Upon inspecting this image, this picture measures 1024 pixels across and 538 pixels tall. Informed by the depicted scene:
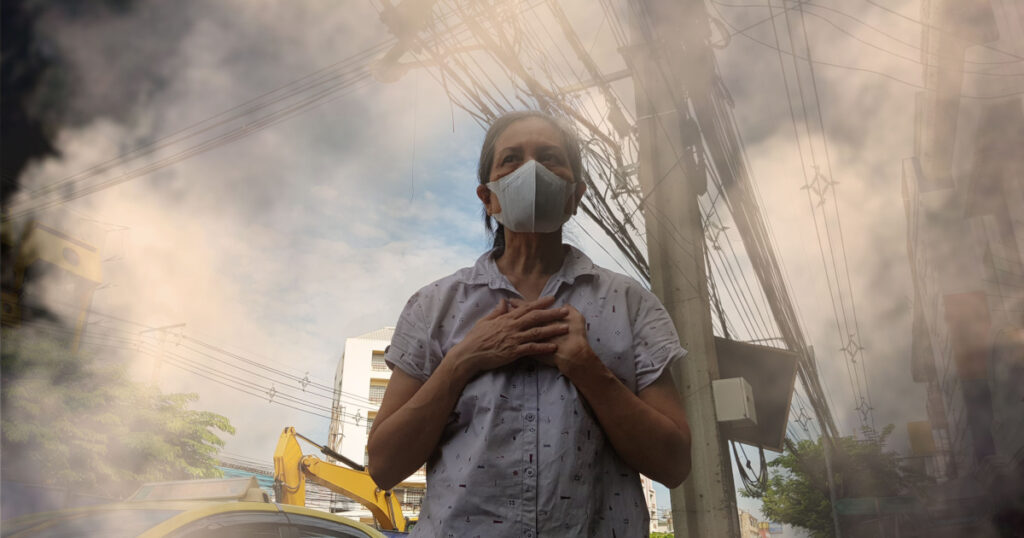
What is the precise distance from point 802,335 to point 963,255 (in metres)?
1.81

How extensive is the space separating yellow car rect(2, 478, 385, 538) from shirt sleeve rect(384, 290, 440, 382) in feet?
2.83

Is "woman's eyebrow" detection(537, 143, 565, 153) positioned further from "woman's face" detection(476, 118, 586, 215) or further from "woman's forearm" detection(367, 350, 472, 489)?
"woman's forearm" detection(367, 350, 472, 489)

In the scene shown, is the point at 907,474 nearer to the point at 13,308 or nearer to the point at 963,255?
the point at 963,255

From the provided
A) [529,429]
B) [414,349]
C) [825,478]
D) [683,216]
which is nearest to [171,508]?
[414,349]

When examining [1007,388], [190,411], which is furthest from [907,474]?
[190,411]

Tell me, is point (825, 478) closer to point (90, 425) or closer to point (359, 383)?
point (359, 383)

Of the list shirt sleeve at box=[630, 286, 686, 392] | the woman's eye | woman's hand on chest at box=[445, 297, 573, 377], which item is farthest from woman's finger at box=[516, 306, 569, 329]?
the woman's eye

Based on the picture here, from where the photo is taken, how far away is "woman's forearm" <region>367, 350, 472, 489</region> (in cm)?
Answer: 55

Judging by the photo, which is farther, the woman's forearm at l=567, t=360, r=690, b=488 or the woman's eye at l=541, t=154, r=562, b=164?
the woman's eye at l=541, t=154, r=562, b=164

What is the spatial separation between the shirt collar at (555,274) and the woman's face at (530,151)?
0.06 meters

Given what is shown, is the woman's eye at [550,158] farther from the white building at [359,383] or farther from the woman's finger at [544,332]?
the white building at [359,383]

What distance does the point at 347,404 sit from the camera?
6.39 feet

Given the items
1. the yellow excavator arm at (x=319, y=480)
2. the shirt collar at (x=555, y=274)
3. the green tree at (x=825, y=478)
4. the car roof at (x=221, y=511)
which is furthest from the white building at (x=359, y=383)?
the green tree at (x=825, y=478)

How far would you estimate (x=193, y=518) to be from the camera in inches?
47.3
